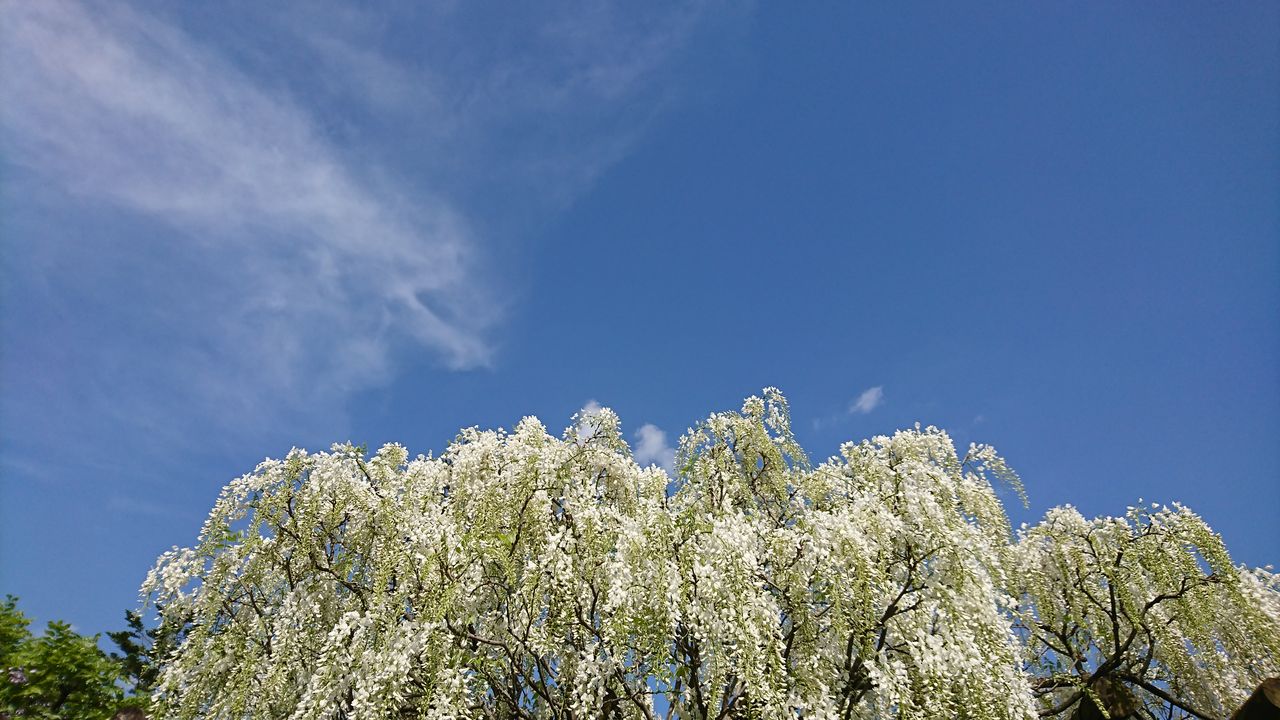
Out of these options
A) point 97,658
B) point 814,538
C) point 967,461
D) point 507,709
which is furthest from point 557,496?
point 97,658

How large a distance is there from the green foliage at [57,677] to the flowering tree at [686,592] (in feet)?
5.34

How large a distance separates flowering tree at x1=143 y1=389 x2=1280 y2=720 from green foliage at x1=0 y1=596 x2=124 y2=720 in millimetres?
1629

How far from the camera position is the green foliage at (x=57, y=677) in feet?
24.8

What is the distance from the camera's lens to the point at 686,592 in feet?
18.7

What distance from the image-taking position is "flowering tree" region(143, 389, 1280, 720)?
5.67 meters

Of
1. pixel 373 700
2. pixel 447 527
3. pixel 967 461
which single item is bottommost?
pixel 373 700

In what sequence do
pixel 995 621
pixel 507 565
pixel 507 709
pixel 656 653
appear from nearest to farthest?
pixel 656 653 → pixel 995 621 → pixel 507 565 → pixel 507 709

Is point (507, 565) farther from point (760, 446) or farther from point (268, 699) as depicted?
point (760, 446)

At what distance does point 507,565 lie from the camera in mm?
6309

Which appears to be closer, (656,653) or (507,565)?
(656,653)

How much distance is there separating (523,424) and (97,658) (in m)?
6.58

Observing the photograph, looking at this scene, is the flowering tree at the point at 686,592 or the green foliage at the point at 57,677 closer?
the flowering tree at the point at 686,592

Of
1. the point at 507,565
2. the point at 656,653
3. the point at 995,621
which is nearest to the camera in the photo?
the point at 656,653

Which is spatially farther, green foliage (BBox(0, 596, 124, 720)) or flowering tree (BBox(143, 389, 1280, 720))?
green foliage (BBox(0, 596, 124, 720))
